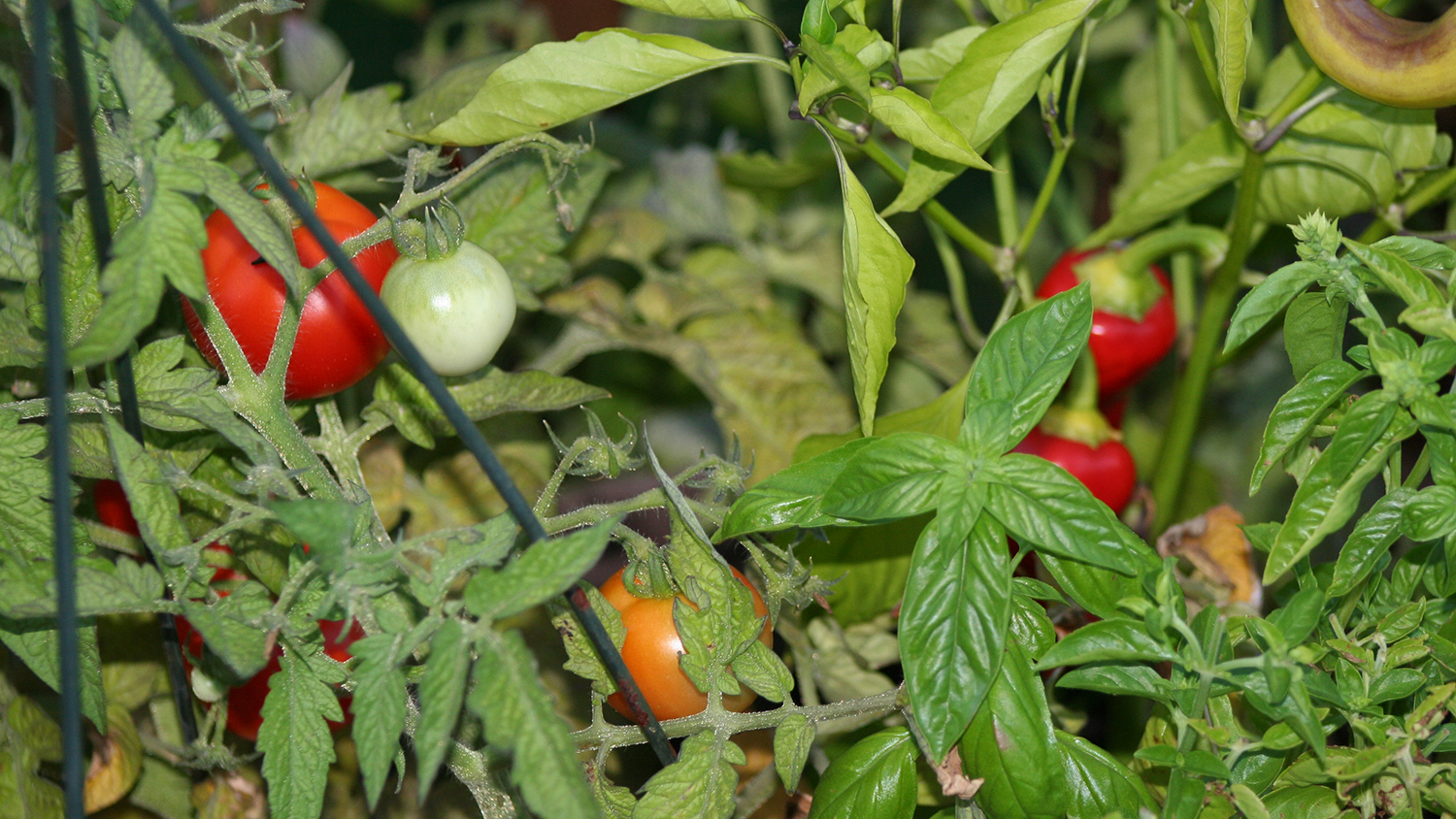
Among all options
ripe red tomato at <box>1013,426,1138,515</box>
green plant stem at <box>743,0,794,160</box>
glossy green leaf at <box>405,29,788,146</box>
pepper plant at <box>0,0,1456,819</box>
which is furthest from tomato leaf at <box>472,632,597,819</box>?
green plant stem at <box>743,0,794,160</box>

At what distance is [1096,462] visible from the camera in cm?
62

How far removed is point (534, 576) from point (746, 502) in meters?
0.12

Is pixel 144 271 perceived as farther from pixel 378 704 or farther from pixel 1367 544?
pixel 1367 544

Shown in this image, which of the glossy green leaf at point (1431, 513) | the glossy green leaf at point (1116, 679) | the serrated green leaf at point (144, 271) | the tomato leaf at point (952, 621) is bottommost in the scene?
the glossy green leaf at point (1116, 679)

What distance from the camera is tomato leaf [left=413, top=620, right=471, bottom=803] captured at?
30 centimetres

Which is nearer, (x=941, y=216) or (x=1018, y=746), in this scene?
(x=1018, y=746)

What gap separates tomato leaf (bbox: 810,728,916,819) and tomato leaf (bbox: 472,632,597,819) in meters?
0.15

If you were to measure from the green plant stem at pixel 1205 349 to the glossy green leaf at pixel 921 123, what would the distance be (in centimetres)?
18

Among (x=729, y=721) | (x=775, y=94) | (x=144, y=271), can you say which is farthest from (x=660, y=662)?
(x=775, y=94)

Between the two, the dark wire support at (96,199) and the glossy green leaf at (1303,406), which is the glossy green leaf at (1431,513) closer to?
the glossy green leaf at (1303,406)

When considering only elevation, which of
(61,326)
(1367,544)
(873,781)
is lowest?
(873,781)

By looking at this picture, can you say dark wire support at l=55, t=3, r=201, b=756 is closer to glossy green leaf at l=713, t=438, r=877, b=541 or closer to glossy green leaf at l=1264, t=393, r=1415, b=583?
glossy green leaf at l=713, t=438, r=877, b=541

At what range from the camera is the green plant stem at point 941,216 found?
0.50 metres

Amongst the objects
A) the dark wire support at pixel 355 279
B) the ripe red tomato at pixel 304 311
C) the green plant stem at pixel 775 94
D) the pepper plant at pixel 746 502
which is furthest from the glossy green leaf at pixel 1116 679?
the green plant stem at pixel 775 94
